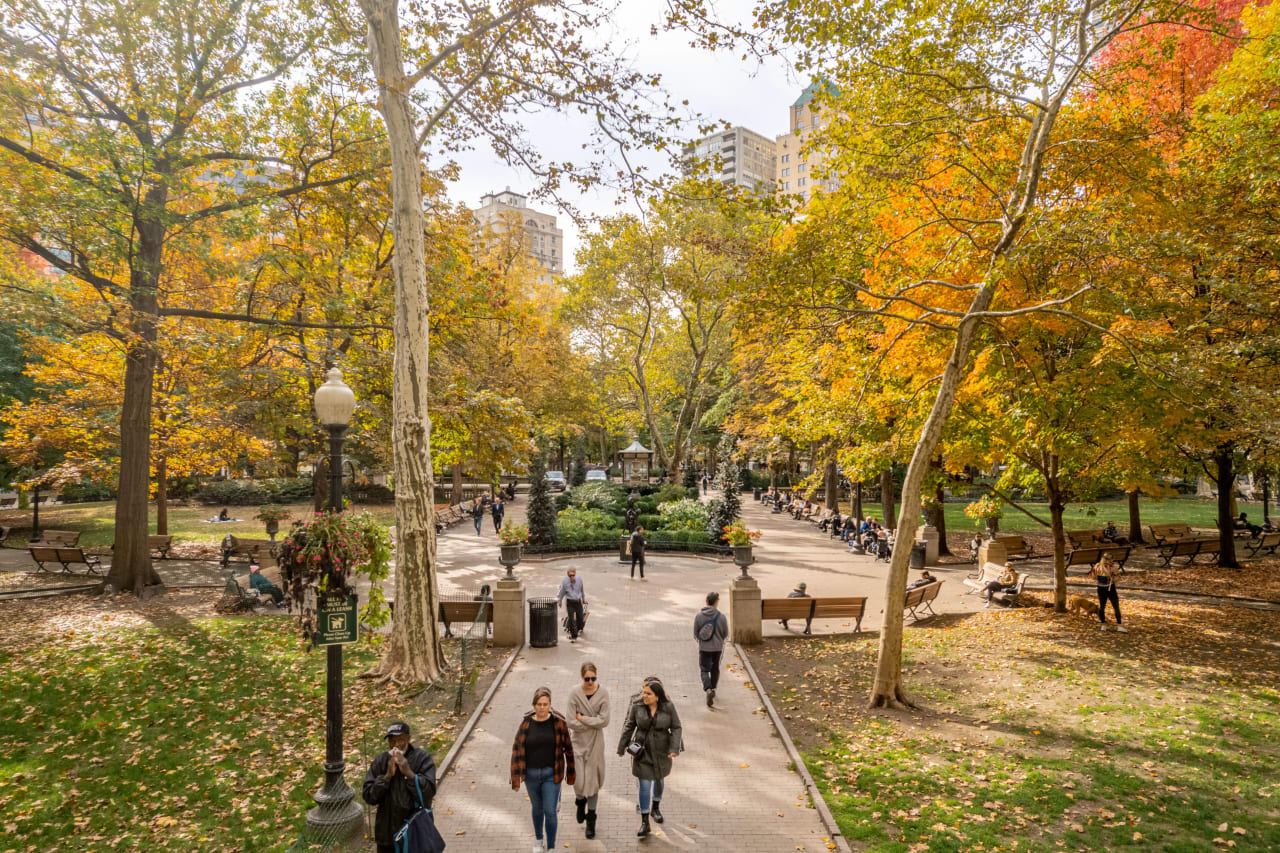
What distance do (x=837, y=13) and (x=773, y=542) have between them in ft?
69.1

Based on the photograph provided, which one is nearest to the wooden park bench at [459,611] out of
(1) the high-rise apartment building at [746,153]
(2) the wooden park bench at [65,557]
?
(2) the wooden park bench at [65,557]

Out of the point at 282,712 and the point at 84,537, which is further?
the point at 84,537

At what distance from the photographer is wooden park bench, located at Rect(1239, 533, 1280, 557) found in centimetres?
2169

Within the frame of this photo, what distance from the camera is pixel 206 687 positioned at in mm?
9594

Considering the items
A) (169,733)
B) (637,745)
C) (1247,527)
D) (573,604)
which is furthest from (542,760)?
(1247,527)

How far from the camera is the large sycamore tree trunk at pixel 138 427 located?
558 inches

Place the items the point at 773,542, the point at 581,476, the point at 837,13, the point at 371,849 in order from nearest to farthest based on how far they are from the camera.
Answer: the point at 371,849, the point at 837,13, the point at 773,542, the point at 581,476

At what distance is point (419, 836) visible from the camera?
16.0 feet

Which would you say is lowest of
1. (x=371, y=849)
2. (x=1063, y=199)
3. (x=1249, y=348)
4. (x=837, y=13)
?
(x=371, y=849)

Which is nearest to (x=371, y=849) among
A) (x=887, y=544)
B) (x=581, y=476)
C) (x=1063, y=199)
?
(x=1063, y=199)

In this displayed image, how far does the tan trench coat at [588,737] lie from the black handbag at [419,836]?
1.41 meters

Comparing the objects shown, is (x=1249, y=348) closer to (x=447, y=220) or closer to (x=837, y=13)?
(x=837, y=13)

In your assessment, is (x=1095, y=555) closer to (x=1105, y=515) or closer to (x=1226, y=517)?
(x=1226, y=517)

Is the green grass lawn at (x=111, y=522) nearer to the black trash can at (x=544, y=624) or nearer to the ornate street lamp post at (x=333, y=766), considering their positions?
the black trash can at (x=544, y=624)
